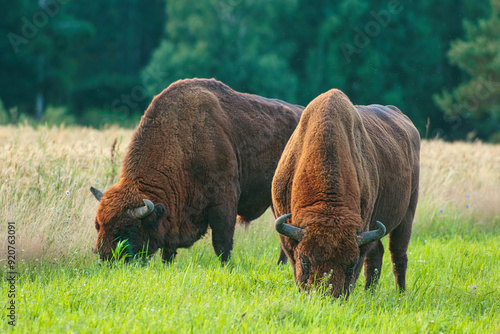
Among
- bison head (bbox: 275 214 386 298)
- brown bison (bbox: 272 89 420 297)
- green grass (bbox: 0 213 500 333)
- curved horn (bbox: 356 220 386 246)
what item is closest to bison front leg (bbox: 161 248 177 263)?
green grass (bbox: 0 213 500 333)

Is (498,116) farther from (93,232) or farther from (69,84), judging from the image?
(93,232)

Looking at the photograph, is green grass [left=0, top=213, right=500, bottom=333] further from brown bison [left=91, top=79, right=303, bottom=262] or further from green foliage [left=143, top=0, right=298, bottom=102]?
green foliage [left=143, top=0, right=298, bottom=102]

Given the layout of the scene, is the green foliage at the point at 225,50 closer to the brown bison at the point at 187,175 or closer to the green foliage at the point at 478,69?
the green foliage at the point at 478,69

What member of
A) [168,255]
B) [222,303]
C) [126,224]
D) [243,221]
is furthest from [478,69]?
[222,303]

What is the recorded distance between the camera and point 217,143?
7.37 m

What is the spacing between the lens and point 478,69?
37.3 metres

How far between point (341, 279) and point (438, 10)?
40998mm

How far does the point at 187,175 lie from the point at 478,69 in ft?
115

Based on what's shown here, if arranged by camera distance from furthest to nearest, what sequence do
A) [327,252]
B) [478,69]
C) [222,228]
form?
[478,69] → [222,228] → [327,252]

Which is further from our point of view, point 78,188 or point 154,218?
point 78,188

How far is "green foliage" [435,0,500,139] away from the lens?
120 feet

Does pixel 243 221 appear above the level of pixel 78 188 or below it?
below

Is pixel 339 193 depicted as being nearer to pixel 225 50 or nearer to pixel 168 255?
pixel 168 255

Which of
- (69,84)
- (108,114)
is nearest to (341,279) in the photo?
(108,114)
